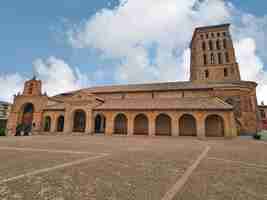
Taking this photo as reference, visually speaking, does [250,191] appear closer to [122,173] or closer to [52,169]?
[122,173]

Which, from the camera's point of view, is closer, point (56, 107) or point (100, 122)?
point (56, 107)

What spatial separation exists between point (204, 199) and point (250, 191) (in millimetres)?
1474

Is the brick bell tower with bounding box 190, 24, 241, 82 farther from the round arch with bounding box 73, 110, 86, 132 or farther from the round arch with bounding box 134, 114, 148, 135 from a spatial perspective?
the round arch with bounding box 73, 110, 86, 132

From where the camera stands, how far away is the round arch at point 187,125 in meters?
24.1

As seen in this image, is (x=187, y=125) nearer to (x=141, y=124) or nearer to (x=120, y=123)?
(x=141, y=124)

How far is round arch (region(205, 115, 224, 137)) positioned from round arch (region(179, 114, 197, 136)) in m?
2.24

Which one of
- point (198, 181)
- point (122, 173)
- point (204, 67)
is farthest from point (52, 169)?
point (204, 67)

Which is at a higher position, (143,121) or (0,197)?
(143,121)

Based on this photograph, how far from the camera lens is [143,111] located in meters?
22.9

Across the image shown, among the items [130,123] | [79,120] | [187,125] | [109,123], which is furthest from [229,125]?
[79,120]

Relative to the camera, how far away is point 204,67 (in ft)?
124

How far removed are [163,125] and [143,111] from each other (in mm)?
4950

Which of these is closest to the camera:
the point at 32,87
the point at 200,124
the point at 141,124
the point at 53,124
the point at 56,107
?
the point at 200,124

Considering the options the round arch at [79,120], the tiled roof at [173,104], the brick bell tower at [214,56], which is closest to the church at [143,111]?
the tiled roof at [173,104]
